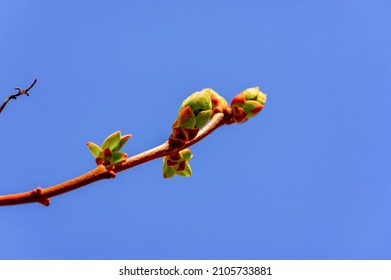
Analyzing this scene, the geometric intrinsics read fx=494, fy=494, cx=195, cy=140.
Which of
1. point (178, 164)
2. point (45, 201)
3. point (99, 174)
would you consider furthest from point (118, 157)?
point (178, 164)

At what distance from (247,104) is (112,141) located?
60 centimetres

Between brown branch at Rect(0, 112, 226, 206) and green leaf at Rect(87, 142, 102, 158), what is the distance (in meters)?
0.11

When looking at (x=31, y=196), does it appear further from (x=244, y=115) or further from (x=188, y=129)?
(x=244, y=115)

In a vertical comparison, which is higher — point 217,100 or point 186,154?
point 217,100

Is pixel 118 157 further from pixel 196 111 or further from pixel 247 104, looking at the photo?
pixel 247 104

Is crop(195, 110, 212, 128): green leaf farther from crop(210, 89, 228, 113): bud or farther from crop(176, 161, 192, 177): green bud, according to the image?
crop(176, 161, 192, 177): green bud

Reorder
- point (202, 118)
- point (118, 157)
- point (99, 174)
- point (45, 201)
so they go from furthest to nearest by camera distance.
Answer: point (202, 118) < point (118, 157) < point (99, 174) < point (45, 201)

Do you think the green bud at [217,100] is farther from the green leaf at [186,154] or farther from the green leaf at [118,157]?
the green leaf at [118,157]

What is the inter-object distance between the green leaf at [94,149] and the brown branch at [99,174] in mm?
107

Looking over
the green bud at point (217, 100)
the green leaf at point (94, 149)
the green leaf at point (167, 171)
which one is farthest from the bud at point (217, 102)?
the green leaf at point (94, 149)

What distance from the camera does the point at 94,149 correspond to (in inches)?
77.7

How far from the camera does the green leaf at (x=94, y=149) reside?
1960mm

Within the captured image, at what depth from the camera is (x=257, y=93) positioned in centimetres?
217
